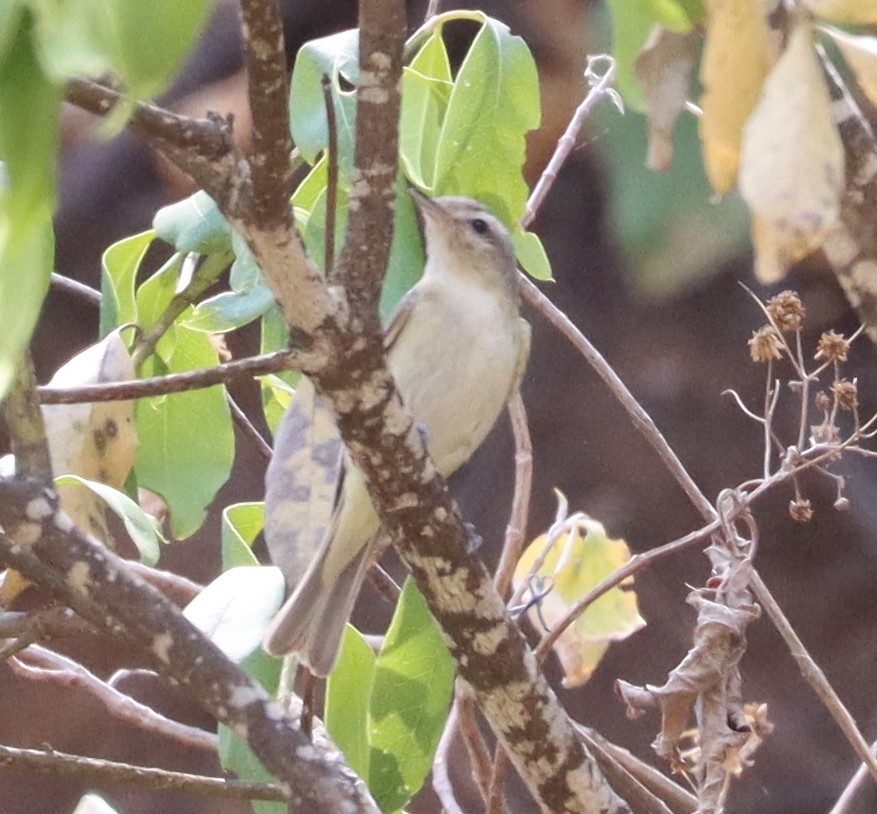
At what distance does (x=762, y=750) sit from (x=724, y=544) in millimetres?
1502

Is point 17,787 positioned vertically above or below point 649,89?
below

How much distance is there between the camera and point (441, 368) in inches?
49.3

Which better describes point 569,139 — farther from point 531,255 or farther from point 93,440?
point 93,440

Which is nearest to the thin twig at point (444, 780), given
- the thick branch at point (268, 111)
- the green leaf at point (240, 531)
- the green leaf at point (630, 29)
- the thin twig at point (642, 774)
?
the thin twig at point (642, 774)

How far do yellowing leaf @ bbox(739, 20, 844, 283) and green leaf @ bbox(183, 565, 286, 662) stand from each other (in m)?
0.65

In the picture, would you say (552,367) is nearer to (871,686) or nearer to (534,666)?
(871,686)

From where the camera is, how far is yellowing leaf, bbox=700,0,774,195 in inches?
9.0

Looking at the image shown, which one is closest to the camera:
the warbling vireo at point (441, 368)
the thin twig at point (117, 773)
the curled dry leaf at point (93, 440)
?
the thin twig at point (117, 773)

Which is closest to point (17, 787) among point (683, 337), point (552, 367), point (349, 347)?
point (552, 367)

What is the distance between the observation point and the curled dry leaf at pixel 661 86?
26cm

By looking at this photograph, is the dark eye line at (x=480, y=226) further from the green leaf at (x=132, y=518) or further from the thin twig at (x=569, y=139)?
the green leaf at (x=132, y=518)

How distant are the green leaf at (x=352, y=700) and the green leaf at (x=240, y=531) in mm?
111

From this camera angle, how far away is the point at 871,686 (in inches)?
87.1

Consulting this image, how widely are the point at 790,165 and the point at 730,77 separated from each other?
0.09ft
